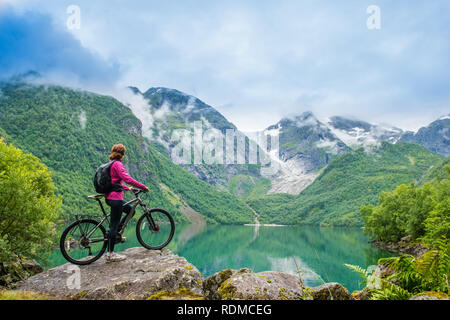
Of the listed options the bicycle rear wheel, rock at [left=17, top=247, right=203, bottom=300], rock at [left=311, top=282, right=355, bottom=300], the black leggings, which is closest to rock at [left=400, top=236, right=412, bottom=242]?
rock at [left=311, top=282, right=355, bottom=300]

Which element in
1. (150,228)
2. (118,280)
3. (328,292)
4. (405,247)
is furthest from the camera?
(405,247)

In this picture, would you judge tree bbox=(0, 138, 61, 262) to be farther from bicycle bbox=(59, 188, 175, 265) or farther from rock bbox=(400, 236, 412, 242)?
rock bbox=(400, 236, 412, 242)

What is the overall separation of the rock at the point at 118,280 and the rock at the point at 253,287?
2.55 feet

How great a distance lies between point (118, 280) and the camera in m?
8.00

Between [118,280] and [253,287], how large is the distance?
3870 mm

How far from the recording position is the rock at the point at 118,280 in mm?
7559

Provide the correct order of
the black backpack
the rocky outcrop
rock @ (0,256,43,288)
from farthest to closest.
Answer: the rocky outcrop → rock @ (0,256,43,288) → the black backpack

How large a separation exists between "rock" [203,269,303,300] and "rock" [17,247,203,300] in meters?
0.78

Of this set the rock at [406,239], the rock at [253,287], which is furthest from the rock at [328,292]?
the rock at [406,239]

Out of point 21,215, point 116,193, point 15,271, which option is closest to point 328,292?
point 116,193

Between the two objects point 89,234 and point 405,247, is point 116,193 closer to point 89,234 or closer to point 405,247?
point 89,234

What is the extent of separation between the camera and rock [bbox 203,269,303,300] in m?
6.61
